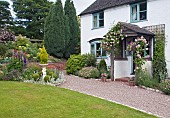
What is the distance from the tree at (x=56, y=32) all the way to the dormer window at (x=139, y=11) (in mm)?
9455

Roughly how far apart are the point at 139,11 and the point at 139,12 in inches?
2.8

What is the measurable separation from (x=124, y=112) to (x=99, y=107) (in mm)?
874

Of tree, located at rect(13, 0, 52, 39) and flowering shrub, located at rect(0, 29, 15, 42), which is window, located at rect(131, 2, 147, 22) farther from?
tree, located at rect(13, 0, 52, 39)

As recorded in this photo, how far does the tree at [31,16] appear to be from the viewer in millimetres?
37406

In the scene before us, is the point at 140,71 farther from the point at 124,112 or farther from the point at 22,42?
the point at 22,42

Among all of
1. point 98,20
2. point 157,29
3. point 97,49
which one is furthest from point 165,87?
point 98,20

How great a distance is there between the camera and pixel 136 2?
17172mm

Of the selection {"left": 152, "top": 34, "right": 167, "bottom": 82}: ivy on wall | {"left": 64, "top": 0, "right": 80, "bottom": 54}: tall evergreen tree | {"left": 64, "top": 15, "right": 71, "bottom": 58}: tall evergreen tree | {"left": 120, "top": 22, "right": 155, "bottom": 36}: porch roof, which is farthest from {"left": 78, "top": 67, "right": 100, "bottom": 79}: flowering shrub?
{"left": 64, "top": 0, "right": 80, "bottom": 54}: tall evergreen tree

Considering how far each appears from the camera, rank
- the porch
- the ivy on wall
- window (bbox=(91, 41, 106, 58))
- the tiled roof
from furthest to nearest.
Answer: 1. window (bbox=(91, 41, 106, 58))
2. the tiled roof
3. the porch
4. the ivy on wall

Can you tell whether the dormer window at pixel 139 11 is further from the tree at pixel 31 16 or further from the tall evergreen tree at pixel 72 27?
the tree at pixel 31 16

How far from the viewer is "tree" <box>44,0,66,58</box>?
24.9 m

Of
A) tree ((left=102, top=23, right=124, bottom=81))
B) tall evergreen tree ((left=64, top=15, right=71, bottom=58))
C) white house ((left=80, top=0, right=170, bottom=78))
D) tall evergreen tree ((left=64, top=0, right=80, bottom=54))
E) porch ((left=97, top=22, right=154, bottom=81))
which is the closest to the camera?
porch ((left=97, top=22, right=154, bottom=81))

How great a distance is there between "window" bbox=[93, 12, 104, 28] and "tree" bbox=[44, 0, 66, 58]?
518 cm

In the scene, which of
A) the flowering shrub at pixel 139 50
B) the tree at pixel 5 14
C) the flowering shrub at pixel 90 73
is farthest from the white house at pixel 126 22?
the tree at pixel 5 14
